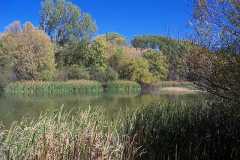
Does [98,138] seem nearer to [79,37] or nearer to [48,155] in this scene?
[48,155]

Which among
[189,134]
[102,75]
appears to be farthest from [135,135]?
[102,75]

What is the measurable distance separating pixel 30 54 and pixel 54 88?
4.54 metres

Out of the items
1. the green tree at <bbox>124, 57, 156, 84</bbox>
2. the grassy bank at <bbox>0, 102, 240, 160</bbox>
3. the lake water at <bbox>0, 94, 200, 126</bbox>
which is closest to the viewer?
the grassy bank at <bbox>0, 102, 240, 160</bbox>

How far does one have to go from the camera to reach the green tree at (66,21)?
6500cm

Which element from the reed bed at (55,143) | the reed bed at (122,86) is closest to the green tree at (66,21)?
the reed bed at (122,86)

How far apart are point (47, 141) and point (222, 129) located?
332cm

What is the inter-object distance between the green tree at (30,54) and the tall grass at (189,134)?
3625cm

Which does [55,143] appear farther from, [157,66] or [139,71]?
[157,66]

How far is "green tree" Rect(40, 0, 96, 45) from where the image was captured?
2559 inches

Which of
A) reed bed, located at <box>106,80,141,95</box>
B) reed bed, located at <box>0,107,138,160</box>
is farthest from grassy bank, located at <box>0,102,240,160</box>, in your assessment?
reed bed, located at <box>106,80,141,95</box>

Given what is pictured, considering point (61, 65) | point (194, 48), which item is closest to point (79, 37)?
point (61, 65)

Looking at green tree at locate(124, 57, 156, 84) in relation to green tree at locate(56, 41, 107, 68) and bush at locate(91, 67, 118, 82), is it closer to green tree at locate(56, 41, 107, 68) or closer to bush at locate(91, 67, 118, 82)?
bush at locate(91, 67, 118, 82)

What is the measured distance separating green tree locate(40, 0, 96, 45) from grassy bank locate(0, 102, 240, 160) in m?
56.9

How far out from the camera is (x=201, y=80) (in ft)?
25.2
